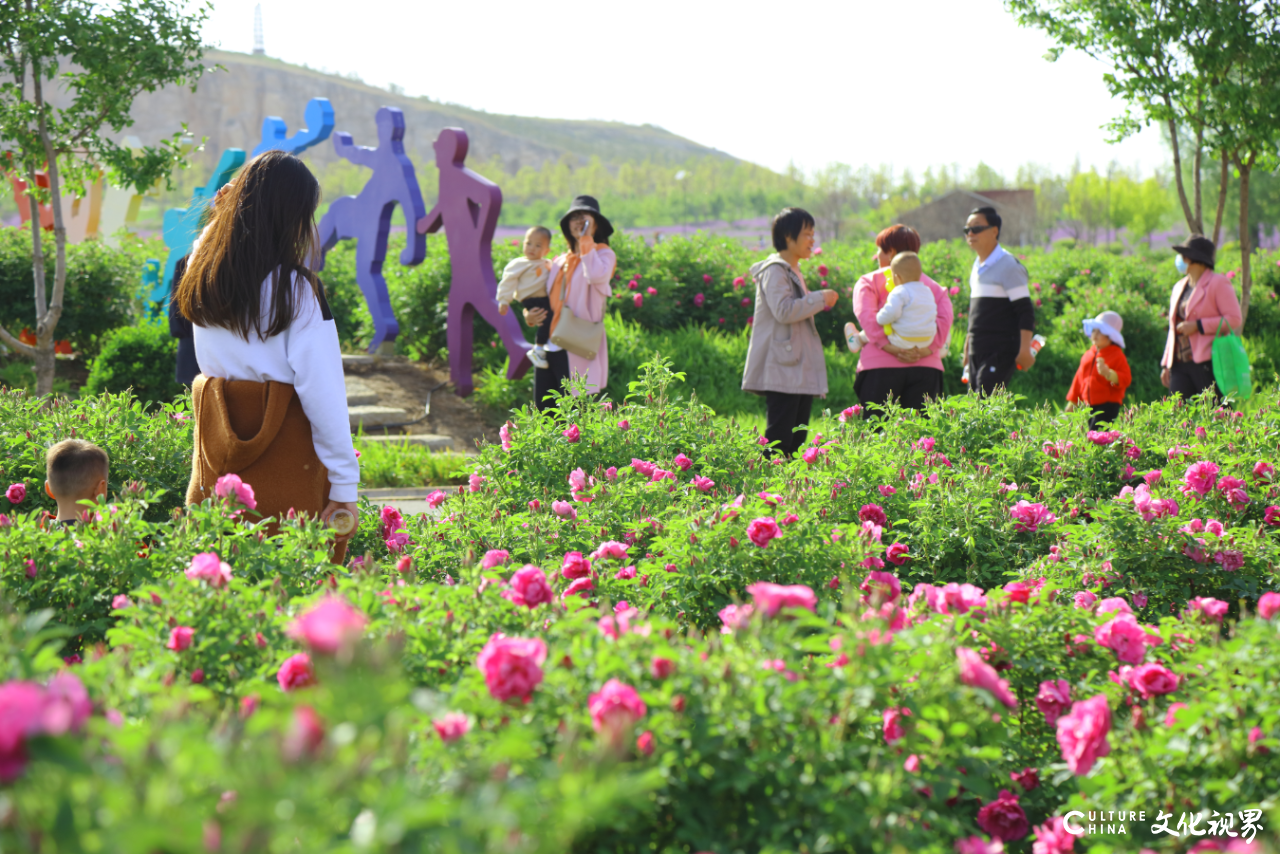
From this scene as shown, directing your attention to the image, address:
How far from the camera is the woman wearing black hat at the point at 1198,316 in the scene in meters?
6.18

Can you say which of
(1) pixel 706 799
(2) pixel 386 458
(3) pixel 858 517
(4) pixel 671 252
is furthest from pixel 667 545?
(4) pixel 671 252

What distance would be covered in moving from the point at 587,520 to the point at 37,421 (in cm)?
307

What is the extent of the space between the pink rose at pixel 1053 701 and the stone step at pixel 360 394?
7681 mm

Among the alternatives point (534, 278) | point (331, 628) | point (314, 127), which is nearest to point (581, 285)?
point (534, 278)

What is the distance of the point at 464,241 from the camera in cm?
945

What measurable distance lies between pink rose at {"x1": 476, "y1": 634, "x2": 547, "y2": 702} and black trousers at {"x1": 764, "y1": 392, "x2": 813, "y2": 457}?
4.09 m

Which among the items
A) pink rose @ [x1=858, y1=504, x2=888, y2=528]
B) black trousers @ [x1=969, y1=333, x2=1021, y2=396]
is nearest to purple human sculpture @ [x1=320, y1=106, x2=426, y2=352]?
black trousers @ [x1=969, y1=333, x2=1021, y2=396]

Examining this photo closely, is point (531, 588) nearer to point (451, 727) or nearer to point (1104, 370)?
point (451, 727)

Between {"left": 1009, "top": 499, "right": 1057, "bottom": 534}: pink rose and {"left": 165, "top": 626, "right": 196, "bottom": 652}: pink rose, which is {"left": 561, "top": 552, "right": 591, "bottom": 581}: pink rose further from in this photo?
{"left": 1009, "top": 499, "right": 1057, "bottom": 534}: pink rose

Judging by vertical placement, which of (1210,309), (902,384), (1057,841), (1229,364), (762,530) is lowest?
(1057,841)

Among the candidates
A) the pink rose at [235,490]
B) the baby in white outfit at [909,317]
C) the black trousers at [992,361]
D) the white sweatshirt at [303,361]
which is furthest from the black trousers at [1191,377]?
the pink rose at [235,490]

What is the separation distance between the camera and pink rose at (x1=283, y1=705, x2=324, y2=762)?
90 cm

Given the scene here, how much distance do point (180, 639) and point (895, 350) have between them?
4.43 meters

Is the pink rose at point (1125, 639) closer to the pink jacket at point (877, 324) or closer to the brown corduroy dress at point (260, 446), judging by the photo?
the brown corduroy dress at point (260, 446)
